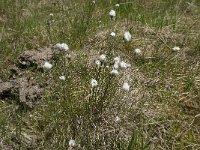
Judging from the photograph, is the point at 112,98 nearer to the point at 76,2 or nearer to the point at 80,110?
the point at 80,110

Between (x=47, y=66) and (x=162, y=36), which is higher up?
(x=47, y=66)

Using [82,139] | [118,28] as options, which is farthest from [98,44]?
[82,139]

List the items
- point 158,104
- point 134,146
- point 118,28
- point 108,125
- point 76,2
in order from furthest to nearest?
point 76,2
point 118,28
point 158,104
point 108,125
point 134,146

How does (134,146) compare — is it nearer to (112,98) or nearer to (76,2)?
(112,98)

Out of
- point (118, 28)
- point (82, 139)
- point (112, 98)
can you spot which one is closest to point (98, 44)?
point (118, 28)

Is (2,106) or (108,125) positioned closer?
(108,125)

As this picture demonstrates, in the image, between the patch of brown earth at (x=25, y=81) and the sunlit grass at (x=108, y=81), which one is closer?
the sunlit grass at (x=108, y=81)

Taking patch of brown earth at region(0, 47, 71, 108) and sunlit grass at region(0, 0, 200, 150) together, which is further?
patch of brown earth at region(0, 47, 71, 108)

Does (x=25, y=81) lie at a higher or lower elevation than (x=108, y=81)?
lower

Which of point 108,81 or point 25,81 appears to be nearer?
point 108,81

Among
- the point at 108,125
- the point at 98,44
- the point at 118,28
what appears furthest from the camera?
the point at 118,28
